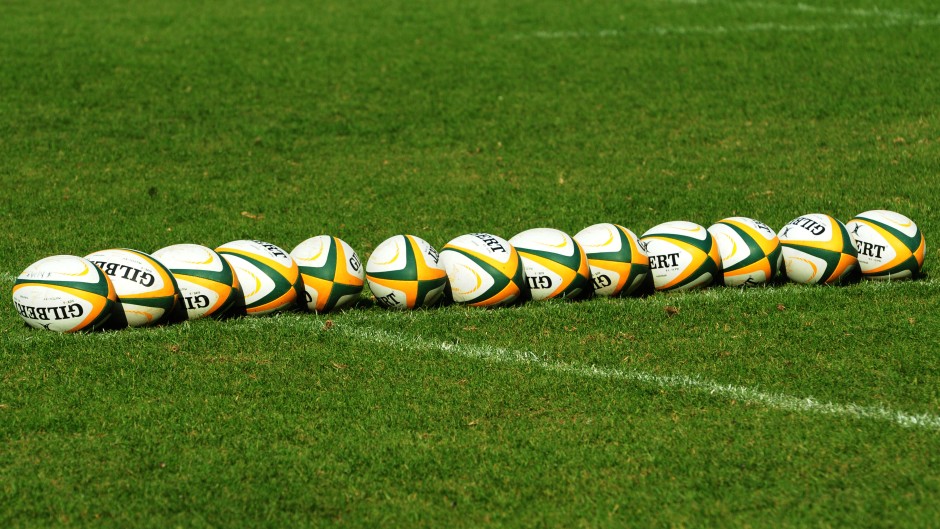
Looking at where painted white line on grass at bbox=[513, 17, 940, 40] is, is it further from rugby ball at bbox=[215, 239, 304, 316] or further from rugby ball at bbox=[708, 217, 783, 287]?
rugby ball at bbox=[215, 239, 304, 316]

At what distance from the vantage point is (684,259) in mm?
9234

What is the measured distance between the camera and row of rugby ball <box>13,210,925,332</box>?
27.2 feet

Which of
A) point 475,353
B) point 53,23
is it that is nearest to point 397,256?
point 475,353

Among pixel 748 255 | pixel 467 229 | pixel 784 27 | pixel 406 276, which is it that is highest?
pixel 784 27

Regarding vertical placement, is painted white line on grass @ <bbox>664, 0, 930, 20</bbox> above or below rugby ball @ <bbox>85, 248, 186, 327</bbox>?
above

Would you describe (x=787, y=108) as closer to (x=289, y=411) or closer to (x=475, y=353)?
(x=475, y=353)

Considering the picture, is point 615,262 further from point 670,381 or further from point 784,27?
point 784,27

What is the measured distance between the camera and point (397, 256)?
8891 millimetres

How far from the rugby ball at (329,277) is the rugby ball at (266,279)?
101 millimetres

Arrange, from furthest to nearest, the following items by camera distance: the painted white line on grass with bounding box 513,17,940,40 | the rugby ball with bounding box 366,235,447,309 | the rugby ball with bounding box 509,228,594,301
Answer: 1. the painted white line on grass with bounding box 513,17,940,40
2. the rugby ball with bounding box 509,228,594,301
3. the rugby ball with bounding box 366,235,447,309

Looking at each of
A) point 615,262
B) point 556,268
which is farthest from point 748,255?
point 556,268

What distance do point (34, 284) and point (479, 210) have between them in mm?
5541

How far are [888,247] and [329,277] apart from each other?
16.2 ft

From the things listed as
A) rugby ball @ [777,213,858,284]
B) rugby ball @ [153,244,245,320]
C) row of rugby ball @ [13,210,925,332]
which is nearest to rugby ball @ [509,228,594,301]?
row of rugby ball @ [13,210,925,332]
